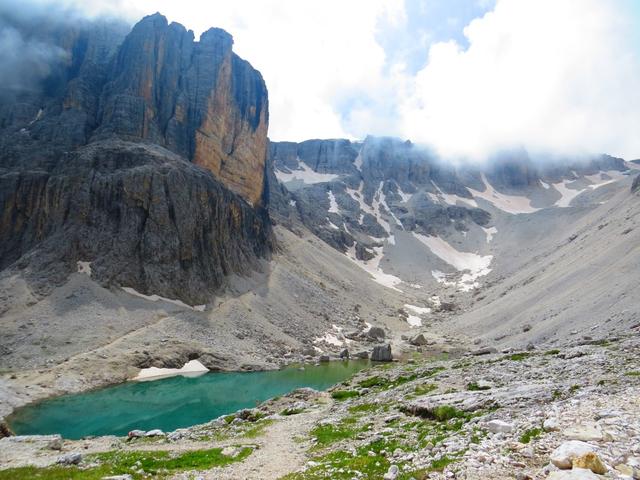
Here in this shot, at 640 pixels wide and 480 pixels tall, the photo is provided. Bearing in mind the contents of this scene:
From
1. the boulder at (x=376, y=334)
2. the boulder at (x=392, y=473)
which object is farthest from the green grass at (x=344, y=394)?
the boulder at (x=376, y=334)

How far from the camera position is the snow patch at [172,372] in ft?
198

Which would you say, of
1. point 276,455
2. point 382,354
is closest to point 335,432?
point 276,455

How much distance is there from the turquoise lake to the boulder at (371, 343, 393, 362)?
10.6m

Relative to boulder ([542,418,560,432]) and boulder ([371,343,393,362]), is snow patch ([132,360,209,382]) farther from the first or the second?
boulder ([542,418,560,432])

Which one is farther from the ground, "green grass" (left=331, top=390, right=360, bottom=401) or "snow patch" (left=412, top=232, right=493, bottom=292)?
"snow patch" (left=412, top=232, right=493, bottom=292)

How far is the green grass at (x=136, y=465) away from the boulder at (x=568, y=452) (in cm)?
1187

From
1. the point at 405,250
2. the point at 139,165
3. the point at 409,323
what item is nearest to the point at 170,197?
the point at 139,165

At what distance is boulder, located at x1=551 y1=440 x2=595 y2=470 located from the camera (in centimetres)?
936

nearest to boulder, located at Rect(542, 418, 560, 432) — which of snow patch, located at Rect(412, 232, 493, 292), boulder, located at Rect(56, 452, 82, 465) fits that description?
boulder, located at Rect(56, 452, 82, 465)

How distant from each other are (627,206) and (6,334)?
142118mm

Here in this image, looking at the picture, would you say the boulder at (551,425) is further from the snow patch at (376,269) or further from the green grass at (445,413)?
the snow patch at (376,269)

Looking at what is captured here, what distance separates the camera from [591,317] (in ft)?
185

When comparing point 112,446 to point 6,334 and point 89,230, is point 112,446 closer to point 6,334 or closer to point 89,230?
point 6,334

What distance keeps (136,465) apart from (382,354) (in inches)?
2495
